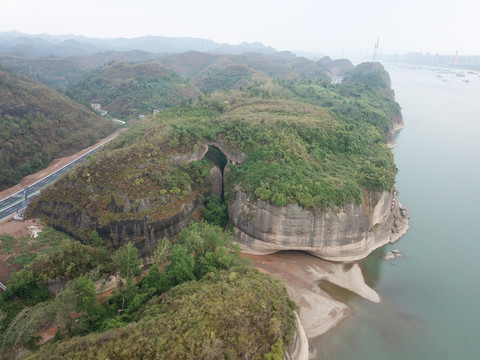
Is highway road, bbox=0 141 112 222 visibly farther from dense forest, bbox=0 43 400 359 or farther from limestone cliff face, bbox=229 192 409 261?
limestone cliff face, bbox=229 192 409 261

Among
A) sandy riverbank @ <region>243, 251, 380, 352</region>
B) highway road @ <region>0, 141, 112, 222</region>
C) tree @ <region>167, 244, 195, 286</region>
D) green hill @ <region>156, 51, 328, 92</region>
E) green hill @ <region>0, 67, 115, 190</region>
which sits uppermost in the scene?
green hill @ <region>156, 51, 328, 92</region>

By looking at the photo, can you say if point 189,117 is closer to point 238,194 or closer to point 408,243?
point 238,194

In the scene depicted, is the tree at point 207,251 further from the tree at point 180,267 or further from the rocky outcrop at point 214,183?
the rocky outcrop at point 214,183

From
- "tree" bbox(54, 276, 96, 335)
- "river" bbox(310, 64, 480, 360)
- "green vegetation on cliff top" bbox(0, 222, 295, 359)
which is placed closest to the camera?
"green vegetation on cliff top" bbox(0, 222, 295, 359)

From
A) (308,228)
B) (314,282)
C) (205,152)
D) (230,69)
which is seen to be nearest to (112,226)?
(205,152)

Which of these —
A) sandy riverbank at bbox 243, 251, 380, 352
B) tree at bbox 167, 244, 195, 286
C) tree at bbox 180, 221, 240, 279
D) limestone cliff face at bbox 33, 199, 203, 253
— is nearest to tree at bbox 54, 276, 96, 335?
tree at bbox 167, 244, 195, 286

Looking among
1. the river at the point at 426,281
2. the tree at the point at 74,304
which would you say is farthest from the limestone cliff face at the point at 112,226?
the river at the point at 426,281

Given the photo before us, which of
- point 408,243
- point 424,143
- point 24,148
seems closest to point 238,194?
point 408,243
